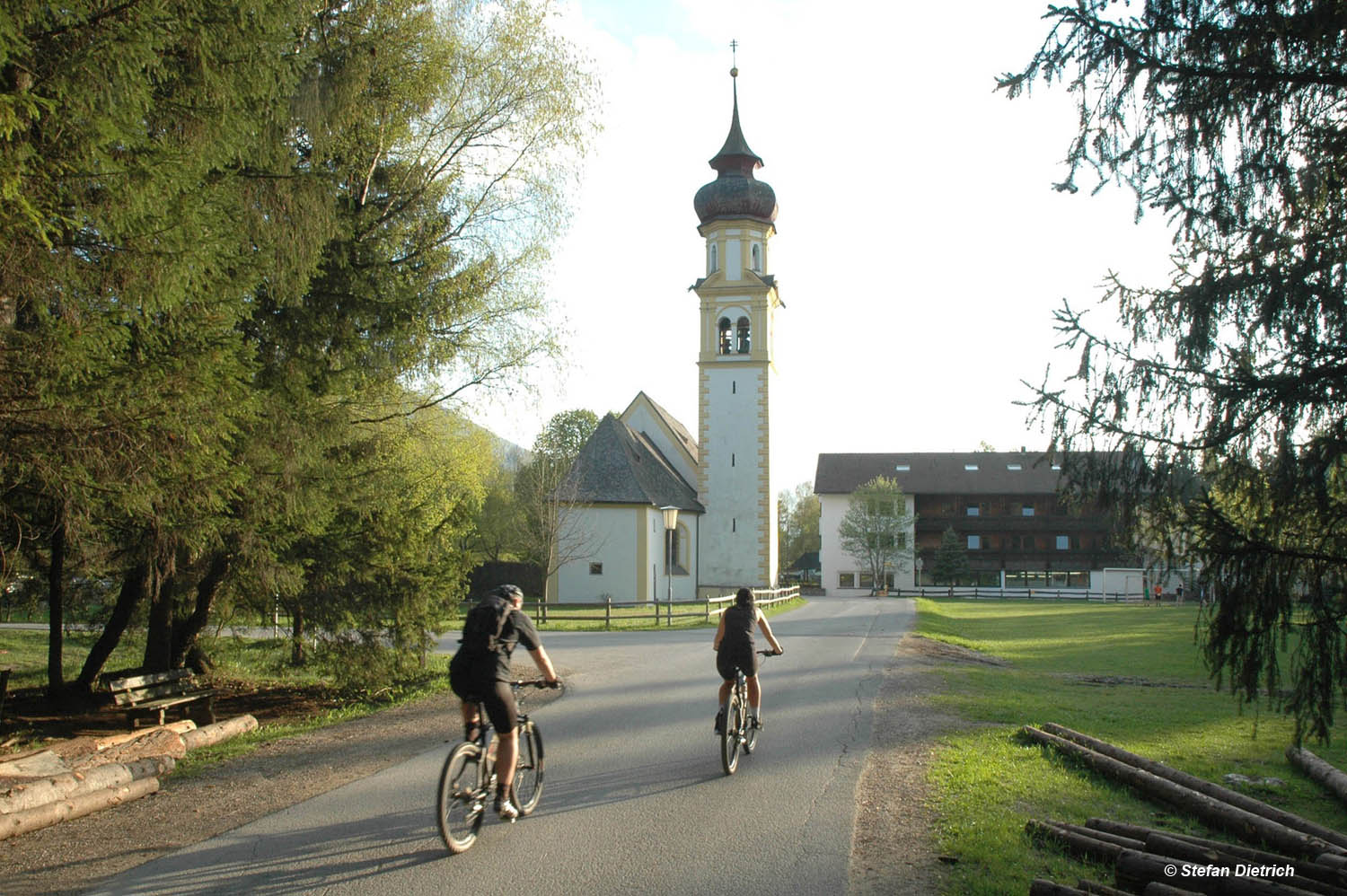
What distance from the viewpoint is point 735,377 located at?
43.7 m

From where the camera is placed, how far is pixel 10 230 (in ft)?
19.2

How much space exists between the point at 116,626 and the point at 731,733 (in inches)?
324

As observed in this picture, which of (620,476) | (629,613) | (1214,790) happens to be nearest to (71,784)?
(1214,790)

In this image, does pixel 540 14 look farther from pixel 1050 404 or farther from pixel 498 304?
pixel 1050 404

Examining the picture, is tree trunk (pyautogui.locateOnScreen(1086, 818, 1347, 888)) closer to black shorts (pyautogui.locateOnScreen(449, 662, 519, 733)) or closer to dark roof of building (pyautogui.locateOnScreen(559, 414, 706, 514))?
black shorts (pyautogui.locateOnScreen(449, 662, 519, 733))

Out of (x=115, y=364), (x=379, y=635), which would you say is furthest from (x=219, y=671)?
(x=115, y=364)

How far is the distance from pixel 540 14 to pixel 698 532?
2988 cm

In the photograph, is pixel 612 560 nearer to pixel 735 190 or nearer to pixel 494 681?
pixel 735 190

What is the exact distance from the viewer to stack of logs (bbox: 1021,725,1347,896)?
480 cm

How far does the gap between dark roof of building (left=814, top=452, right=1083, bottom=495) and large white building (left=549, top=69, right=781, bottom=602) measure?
2475 cm

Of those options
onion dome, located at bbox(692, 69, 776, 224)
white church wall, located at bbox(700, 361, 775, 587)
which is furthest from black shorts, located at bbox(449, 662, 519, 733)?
onion dome, located at bbox(692, 69, 776, 224)

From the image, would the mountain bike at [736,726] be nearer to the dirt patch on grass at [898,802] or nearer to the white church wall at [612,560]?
the dirt patch on grass at [898,802]

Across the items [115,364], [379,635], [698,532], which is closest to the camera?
[115,364]

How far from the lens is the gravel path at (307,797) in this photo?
5.56m
